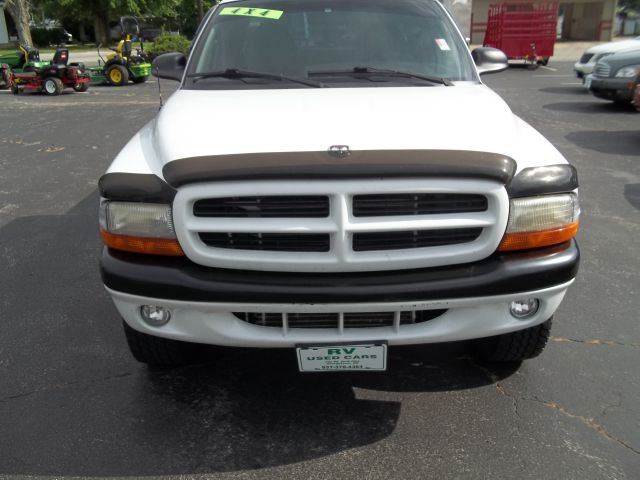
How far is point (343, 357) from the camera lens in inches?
97.9

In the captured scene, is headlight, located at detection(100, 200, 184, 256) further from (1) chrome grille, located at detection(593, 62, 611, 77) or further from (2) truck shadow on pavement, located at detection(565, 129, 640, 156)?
(1) chrome grille, located at detection(593, 62, 611, 77)

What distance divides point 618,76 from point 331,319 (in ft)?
33.8

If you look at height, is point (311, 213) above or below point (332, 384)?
above

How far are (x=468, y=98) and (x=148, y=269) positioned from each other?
187cm

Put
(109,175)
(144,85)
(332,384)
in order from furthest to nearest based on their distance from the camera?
(144,85), (332,384), (109,175)

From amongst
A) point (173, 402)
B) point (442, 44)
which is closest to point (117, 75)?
point (442, 44)

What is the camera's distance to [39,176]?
7289mm

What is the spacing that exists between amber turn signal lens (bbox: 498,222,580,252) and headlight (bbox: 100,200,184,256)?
134cm

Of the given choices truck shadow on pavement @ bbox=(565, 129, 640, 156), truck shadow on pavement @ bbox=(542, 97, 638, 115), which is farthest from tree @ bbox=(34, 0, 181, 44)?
truck shadow on pavement @ bbox=(565, 129, 640, 156)

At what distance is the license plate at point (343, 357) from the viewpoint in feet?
8.05

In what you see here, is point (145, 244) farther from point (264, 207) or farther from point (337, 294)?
point (337, 294)

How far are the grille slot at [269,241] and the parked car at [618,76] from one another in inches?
396

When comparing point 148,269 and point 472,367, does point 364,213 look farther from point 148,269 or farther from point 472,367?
point 472,367

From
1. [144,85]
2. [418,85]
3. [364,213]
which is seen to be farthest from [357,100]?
[144,85]
